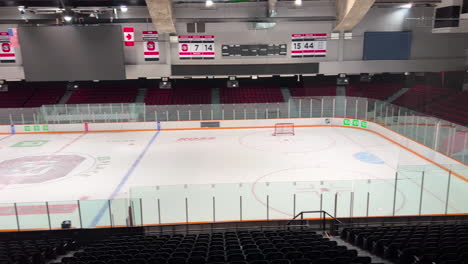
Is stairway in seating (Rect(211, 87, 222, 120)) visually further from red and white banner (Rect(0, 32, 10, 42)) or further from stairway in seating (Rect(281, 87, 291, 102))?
red and white banner (Rect(0, 32, 10, 42))

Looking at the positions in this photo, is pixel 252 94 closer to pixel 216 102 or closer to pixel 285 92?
pixel 285 92

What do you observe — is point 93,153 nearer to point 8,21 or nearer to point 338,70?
point 8,21

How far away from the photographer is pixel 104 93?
89.2 feet

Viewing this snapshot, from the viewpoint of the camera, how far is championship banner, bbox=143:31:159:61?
2330 centimetres

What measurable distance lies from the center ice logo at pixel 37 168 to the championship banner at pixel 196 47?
10.3 meters

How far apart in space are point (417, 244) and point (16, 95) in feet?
94.7

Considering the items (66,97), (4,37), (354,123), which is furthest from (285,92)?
(4,37)

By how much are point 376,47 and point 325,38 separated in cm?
338

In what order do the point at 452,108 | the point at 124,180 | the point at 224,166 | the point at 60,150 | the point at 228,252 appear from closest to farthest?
the point at 228,252
the point at 124,180
the point at 224,166
the point at 60,150
the point at 452,108

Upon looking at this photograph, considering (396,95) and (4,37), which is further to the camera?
(396,95)

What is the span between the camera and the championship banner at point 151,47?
23297mm

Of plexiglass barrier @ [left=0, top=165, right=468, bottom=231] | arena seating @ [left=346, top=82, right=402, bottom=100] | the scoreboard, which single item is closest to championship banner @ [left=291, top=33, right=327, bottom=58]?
the scoreboard

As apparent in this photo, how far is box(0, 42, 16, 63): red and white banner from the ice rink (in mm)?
5731

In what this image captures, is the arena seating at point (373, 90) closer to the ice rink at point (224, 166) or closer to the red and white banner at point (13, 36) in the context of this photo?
the ice rink at point (224, 166)
